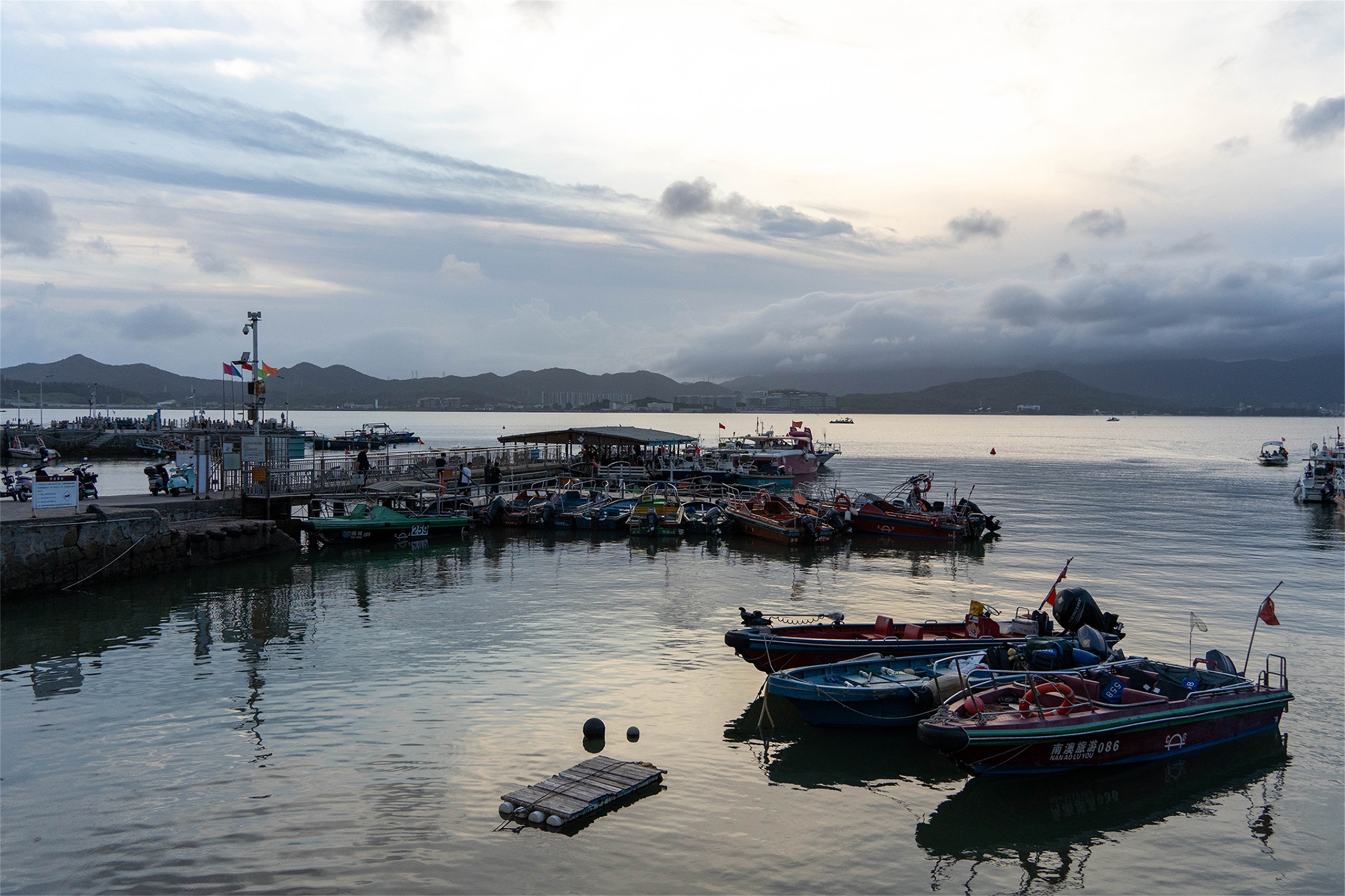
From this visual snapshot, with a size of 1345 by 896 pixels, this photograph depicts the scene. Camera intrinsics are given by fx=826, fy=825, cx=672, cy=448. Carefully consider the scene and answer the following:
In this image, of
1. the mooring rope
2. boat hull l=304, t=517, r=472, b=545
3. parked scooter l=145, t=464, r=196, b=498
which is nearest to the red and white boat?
boat hull l=304, t=517, r=472, b=545

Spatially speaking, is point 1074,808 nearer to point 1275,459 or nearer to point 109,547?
point 109,547

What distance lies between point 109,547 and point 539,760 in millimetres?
20654

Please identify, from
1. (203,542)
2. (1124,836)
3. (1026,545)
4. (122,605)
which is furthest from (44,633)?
(1026,545)

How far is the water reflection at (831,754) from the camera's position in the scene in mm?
13539

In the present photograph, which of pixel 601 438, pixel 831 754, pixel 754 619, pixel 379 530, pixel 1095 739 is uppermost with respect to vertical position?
pixel 601 438

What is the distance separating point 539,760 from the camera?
43.8 ft

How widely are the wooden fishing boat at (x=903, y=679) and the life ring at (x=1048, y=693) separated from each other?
0.61 m

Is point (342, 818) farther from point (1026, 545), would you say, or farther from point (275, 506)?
point (1026, 545)

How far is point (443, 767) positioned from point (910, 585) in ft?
65.7

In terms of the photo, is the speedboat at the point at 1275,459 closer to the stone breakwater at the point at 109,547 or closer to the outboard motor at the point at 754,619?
the outboard motor at the point at 754,619

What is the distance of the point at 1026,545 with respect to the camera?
38.6m

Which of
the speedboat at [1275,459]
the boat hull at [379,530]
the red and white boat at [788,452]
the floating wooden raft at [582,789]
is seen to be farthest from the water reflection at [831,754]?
the speedboat at [1275,459]

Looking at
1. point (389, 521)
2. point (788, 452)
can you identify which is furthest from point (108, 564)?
point (788, 452)

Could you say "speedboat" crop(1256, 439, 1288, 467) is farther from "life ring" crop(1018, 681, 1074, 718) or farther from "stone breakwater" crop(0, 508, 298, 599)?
"stone breakwater" crop(0, 508, 298, 599)
